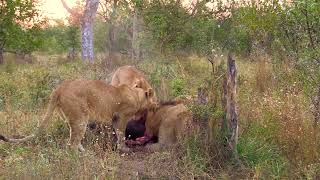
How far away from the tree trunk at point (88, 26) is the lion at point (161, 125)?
12061 mm

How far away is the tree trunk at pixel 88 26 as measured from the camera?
19109 millimetres

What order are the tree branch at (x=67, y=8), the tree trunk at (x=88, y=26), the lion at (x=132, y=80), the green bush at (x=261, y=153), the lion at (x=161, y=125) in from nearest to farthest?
the green bush at (x=261, y=153) → the lion at (x=161, y=125) → the lion at (x=132, y=80) → the tree trunk at (x=88, y=26) → the tree branch at (x=67, y=8)

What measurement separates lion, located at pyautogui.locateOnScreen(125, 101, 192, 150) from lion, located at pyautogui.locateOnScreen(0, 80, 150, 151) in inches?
9.4

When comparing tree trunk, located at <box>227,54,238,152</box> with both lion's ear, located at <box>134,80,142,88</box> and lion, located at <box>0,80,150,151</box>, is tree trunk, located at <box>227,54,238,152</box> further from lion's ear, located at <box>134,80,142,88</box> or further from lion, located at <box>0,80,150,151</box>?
lion's ear, located at <box>134,80,142,88</box>

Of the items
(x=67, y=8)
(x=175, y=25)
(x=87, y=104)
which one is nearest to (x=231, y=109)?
(x=87, y=104)

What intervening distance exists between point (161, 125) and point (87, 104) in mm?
1055

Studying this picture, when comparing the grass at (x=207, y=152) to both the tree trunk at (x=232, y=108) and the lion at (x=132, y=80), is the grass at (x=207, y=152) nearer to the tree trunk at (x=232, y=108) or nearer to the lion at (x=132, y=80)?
the tree trunk at (x=232, y=108)

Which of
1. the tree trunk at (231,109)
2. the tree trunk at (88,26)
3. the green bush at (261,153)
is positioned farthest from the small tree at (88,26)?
the tree trunk at (231,109)

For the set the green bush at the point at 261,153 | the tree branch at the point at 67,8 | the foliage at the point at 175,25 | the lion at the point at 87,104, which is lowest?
the green bush at the point at 261,153

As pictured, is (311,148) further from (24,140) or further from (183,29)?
(183,29)

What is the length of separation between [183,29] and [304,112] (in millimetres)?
12115

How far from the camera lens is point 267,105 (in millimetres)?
6406

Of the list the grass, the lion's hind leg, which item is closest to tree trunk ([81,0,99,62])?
the grass

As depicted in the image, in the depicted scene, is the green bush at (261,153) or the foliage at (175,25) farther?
the foliage at (175,25)
